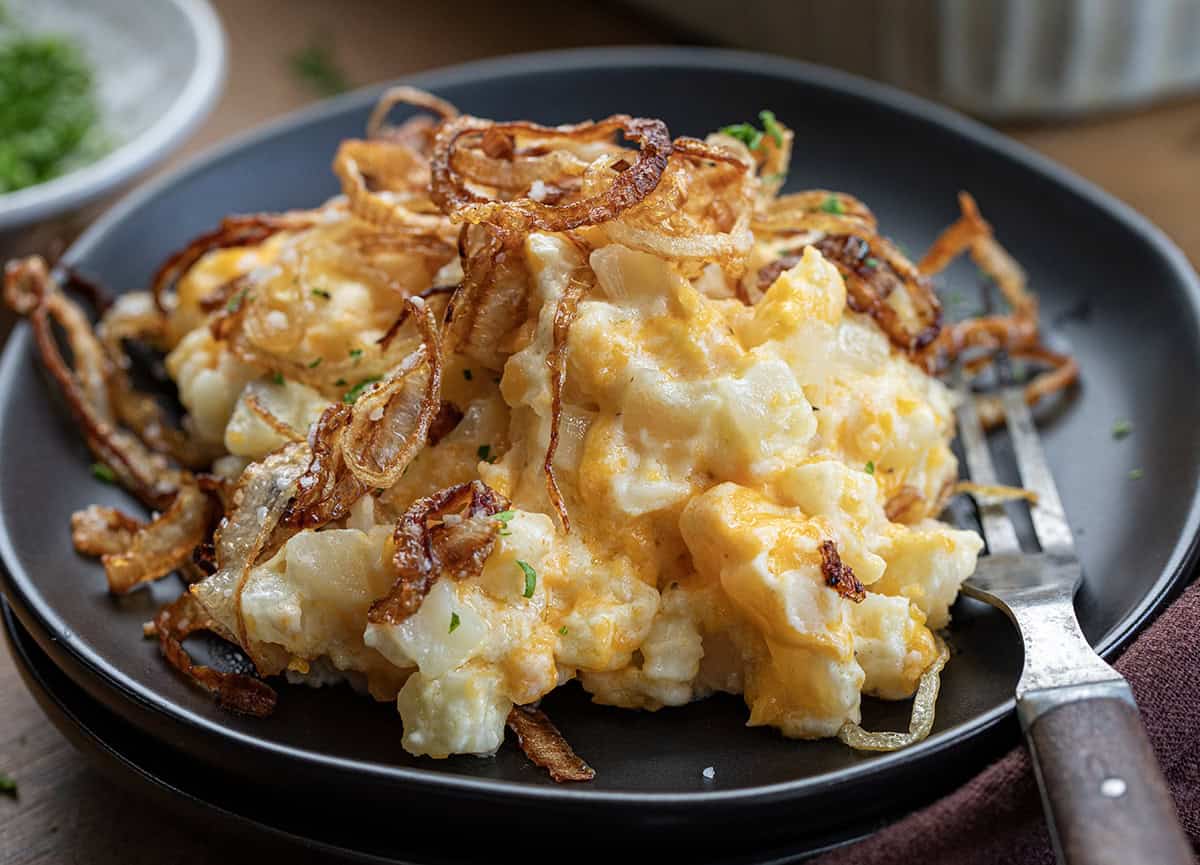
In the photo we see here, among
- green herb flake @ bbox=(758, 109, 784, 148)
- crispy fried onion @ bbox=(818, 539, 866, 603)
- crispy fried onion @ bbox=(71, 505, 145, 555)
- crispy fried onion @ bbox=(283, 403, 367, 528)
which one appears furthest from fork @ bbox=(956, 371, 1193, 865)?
crispy fried onion @ bbox=(71, 505, 145, 555)

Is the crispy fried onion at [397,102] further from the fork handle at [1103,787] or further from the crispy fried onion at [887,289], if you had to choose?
the fork handle at [1103,787]

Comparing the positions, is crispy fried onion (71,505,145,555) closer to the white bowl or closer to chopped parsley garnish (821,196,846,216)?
the white bowl

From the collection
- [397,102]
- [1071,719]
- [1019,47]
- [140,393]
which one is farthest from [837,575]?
[1019,47]

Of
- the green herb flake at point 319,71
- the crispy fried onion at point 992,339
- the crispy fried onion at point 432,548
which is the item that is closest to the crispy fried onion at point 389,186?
the crispy fried onion at point 432,548

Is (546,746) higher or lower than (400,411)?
A: lower

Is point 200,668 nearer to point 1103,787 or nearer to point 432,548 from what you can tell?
point 432,548
